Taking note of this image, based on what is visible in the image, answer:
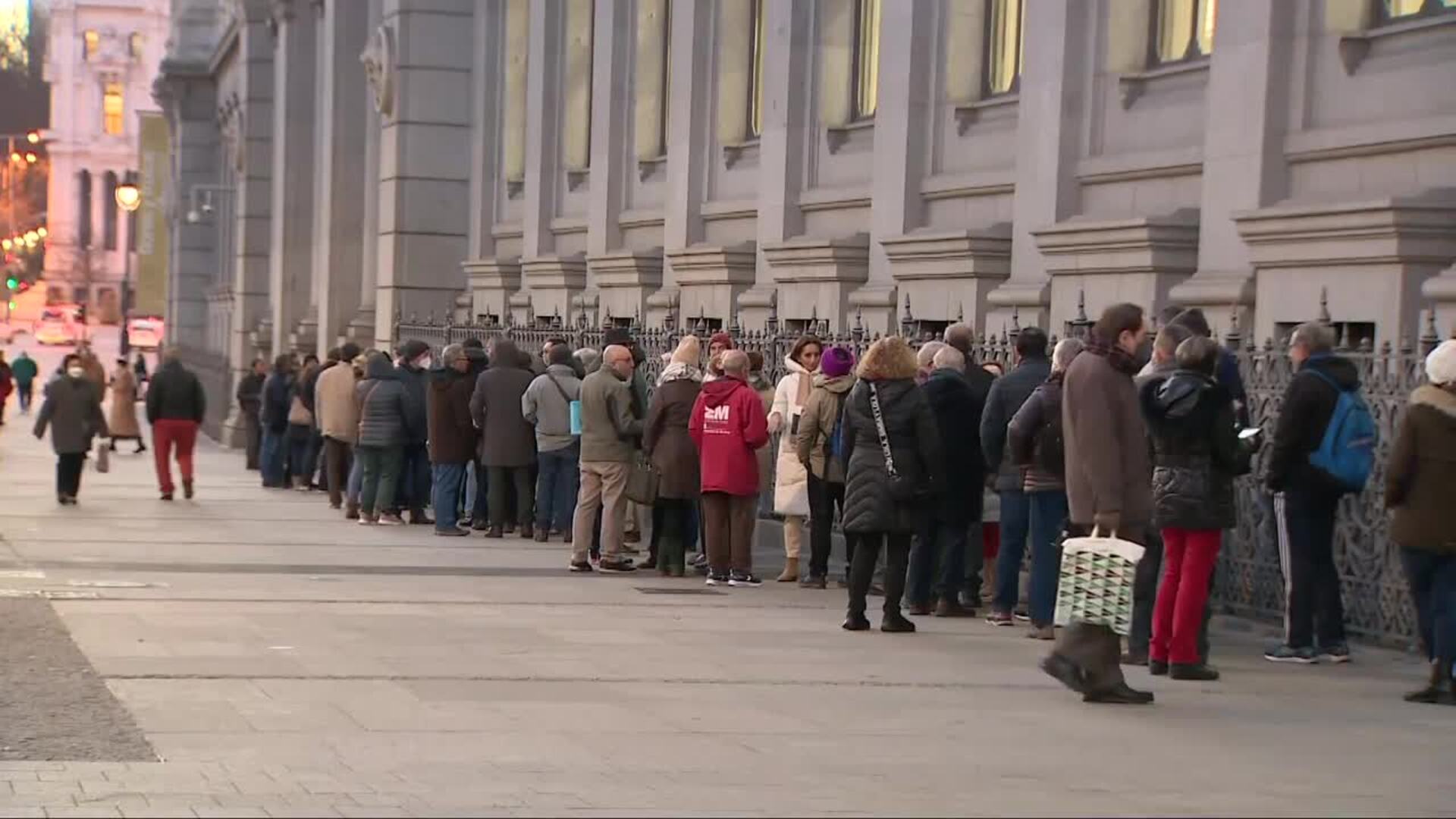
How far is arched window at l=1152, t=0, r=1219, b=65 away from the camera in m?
17.4

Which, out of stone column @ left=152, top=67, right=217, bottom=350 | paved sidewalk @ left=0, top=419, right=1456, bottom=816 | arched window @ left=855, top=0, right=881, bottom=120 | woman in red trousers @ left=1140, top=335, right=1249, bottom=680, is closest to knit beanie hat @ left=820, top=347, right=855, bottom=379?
paved sidewalk @ left=0, top=419, right=1456, bottom=816

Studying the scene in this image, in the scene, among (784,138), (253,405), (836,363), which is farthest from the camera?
(253,405)

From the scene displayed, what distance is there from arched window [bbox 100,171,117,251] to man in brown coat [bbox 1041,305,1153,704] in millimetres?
163820

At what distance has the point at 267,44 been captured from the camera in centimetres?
4922

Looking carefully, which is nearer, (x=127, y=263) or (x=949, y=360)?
(x=949, y=360)

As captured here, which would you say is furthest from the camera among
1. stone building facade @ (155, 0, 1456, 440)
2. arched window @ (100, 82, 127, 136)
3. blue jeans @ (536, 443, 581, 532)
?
arched window @ (100, 82, 127, 136)

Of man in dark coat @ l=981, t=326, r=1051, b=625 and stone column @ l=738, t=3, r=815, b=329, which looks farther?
stone column @ l=738, t=3, r=815, b=329

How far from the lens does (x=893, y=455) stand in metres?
14.0

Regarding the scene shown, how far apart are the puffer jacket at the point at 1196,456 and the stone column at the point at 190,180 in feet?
176

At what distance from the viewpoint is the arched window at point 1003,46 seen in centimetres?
2038

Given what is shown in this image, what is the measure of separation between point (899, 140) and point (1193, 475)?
31.0 feet

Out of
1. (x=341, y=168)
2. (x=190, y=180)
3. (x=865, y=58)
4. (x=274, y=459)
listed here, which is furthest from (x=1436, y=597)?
(x=190, y=180)

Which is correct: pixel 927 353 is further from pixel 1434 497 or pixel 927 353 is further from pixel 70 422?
pixel 70 422

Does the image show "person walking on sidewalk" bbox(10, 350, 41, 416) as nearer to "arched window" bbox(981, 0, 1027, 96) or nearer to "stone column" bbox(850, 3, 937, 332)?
"stone column" bbox(850, 3, 937, 332)
